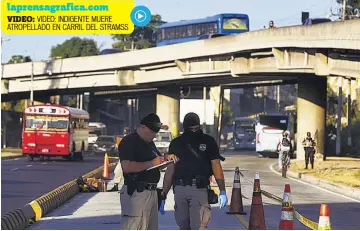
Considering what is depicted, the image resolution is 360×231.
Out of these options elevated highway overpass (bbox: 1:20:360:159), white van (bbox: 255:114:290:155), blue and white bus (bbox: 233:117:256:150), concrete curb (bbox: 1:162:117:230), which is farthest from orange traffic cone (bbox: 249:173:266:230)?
blue and white bus (bbox: 233:117:256:150)

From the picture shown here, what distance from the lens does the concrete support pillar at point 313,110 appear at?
177ft

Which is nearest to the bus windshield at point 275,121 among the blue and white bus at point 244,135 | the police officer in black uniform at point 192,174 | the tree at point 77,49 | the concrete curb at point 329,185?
the blue and white bus at point 244,135

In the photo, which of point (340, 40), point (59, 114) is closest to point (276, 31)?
point (340, 40)

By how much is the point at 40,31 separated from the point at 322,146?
139ft

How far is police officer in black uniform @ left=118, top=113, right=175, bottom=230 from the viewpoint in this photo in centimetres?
1048

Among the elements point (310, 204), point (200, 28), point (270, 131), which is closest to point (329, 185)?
point (310, 204)

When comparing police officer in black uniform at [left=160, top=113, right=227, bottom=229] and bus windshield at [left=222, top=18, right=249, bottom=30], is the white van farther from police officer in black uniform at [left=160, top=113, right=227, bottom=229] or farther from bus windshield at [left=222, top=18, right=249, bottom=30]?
police officer in black uniform at [left=160, top=113, right=227, bottom=229]

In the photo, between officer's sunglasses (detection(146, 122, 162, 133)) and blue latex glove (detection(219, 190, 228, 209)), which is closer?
officer's sunglasses (detection(146, 122, 162, 133))

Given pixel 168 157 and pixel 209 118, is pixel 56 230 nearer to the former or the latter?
pixel 168 157

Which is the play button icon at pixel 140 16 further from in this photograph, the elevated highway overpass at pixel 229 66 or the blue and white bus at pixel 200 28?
the blue and white bus at pixel 200 28

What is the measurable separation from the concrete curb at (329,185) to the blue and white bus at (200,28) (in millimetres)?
25477

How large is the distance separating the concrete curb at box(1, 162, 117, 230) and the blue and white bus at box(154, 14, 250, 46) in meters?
39.9

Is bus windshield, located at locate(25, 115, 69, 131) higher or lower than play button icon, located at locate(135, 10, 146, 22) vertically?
lower

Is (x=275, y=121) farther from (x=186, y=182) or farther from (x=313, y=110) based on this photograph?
(x=186, y=182)
